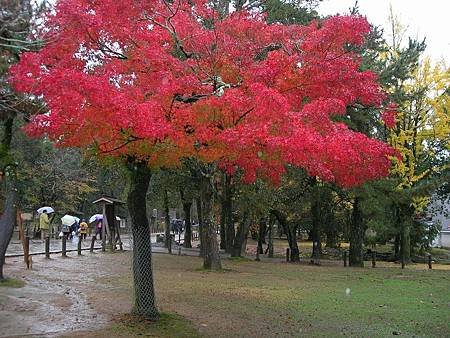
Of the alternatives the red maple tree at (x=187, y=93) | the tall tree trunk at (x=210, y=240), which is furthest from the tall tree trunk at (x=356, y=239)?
the red maple tree at (x=187, y=93)

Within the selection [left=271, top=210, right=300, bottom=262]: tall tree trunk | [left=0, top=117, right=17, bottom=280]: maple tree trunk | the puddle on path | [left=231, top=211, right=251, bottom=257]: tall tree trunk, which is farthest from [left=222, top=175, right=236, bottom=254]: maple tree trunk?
[left=0, top=117, right=17, bottom=280]: maple tree trunk

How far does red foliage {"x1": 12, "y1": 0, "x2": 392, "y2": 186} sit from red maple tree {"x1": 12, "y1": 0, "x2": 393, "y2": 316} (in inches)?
0.9

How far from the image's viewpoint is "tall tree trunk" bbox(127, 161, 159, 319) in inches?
397

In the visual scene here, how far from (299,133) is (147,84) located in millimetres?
3171

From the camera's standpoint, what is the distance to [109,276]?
17750 millimetres

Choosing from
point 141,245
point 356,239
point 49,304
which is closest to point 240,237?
point 356,239

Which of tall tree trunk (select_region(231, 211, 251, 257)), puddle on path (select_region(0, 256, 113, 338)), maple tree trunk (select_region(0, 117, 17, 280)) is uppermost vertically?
maple tree trunk (select_region(0, 117, 17, 280))

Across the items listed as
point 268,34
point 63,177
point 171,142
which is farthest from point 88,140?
point 63,177

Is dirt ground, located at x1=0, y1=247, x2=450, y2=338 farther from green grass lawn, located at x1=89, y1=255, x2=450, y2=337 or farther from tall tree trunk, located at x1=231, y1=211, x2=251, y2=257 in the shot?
tall tree trunk, located at x1=231, y1=211, x2=251, y2=257

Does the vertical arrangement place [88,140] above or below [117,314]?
above

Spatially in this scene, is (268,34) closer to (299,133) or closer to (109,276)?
(299,133)

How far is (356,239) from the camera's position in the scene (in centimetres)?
2919

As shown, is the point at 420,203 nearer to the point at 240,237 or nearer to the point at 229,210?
the point at 240,237

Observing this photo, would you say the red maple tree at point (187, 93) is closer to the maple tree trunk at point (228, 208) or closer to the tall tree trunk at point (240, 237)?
the maple tree trunk at point (228, 208)
